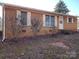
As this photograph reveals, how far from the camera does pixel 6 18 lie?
13062mm

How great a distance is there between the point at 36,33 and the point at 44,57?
790cm

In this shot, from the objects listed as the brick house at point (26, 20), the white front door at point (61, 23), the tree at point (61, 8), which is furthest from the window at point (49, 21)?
the tree at point (61, 8)

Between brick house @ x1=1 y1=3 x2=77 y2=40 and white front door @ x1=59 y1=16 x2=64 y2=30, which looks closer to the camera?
brick house @ x1=1 y1=3 x2=77 y2=40

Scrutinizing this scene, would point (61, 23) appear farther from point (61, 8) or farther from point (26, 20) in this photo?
point (61, 8)

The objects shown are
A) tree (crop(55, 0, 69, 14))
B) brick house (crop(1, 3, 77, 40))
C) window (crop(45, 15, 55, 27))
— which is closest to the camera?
brick house (crop(1, 3, 77, 40))

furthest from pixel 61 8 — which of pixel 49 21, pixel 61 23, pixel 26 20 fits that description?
pixel 26 20

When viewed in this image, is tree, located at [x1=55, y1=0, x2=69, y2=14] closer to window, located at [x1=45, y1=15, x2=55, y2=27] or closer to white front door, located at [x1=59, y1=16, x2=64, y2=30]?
white front door, located at [x1=59, y1=16, x2=64, y2=30]

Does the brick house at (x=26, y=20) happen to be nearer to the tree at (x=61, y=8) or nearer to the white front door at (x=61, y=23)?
the white front door at (x=61, y=23)

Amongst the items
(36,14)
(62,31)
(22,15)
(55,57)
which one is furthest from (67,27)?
(55,57)

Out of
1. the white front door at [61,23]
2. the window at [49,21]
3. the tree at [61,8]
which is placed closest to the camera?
the window at [49,21]

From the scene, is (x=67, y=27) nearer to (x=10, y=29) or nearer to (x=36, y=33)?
(x=36, y=33)

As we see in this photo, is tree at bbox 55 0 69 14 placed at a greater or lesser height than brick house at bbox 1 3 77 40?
greater

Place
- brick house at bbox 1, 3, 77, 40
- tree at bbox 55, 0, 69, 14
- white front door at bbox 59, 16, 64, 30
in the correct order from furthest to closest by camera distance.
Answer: tree at bbox 55, 0, 69, 14, white front door at bbox 59, 16, 64, 30, brick house at bbox 1, 3, 77, 40

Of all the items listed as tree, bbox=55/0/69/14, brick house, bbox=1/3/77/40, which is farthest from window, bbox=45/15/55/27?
tree, bbox=55/0/69/14
